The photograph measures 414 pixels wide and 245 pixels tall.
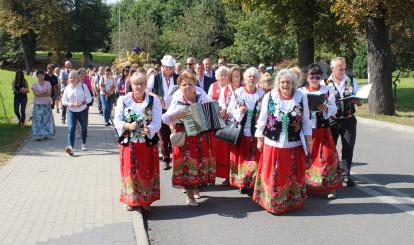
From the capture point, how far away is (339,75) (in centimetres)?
805

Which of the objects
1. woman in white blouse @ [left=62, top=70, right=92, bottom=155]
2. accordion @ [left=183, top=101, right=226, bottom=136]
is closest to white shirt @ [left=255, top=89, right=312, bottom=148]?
accordion @ [left=183, top=101, right=226, bottom=136]

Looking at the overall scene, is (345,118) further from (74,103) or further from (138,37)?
(138,37)

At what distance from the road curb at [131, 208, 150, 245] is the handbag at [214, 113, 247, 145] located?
67.6 inches

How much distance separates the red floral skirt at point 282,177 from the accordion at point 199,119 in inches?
31.6

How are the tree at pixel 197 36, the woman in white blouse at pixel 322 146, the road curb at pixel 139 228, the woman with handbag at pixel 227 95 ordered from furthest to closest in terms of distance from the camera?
1. the tree at pixel 197 36
2. the woman with handbag at pixel 227 95
3. the woman in white blouse at pixel 322 146
4. the road curb at pixel 139 228

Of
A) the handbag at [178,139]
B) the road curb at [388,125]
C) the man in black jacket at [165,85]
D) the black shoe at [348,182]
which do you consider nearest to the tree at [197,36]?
the road curb at [388,125]

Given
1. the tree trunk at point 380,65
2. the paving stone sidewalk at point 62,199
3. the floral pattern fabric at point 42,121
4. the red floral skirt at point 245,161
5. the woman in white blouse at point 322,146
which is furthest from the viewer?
the tree trunk at point 380,65

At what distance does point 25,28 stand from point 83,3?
1100cm

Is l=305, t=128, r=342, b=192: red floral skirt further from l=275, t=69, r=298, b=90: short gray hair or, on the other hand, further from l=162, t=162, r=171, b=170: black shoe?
l=162, t=162, r=171, b=170: black shoe

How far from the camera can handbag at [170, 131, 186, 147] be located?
6.97m

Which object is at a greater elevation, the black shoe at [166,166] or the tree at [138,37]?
the tree at [138,37]

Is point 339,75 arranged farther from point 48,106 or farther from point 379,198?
point 48,106

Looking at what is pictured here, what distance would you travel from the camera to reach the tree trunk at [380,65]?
61.3 feet

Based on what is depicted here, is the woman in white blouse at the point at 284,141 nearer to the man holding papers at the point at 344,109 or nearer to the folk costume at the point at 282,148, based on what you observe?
the folk costume at the point at 282,148
